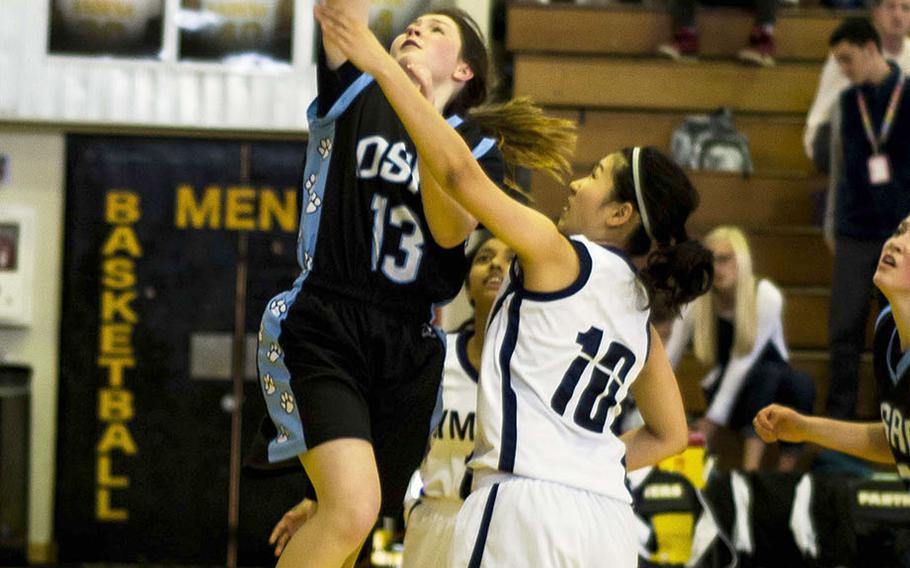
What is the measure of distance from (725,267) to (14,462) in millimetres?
3846

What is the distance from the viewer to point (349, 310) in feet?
10.5

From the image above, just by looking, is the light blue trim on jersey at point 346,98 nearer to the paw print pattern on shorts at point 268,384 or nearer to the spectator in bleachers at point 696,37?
the paw print pattern on shorts at point 268,384

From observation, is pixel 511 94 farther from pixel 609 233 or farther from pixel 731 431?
pixel 609 233

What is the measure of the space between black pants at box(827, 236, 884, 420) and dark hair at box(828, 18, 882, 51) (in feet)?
3.09

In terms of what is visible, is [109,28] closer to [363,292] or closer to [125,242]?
[125,242]

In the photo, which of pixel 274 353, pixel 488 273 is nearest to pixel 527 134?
pixel 488 273

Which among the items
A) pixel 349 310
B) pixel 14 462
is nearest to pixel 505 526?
pixel 349 310

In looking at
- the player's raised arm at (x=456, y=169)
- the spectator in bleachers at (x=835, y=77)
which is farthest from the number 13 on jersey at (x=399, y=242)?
the spectator in bleachers at (x=835, y=77)

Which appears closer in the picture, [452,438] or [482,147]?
[482,147]

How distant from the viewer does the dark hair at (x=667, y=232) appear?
312cm

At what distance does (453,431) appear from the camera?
4207 mm

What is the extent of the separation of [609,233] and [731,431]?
12.9 feet

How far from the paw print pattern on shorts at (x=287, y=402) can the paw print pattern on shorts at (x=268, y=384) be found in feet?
0.19

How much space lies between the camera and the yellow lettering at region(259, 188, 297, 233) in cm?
797
